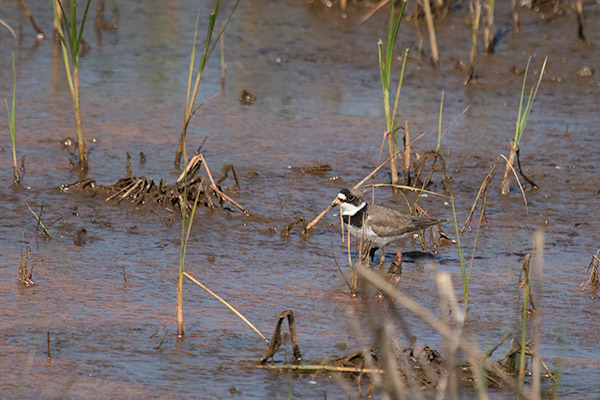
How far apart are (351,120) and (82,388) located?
17.4 ft

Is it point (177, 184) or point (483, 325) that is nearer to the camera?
point (483, 325)

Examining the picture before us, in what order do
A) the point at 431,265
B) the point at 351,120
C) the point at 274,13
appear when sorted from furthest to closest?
the point at 274,13 → the point at 351,120 → the point at 431,265

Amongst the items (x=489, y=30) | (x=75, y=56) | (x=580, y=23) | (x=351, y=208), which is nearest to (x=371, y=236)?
(x=351, y=208)

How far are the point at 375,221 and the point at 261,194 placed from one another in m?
1.39

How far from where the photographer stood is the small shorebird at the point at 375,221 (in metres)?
5.84

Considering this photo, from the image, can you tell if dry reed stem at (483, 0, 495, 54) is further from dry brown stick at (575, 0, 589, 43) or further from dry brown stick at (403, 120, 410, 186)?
dry brown stick at (403, 120, 410, 186)

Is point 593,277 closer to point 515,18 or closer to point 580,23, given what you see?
point 580,23

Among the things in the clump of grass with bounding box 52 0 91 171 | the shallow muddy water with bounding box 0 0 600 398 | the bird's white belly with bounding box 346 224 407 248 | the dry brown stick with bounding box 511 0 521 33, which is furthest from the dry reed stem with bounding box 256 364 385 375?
the dry brown stick with bounding box 511 0 521 33

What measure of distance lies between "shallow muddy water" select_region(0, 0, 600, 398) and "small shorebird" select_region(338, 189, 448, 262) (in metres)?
0.25

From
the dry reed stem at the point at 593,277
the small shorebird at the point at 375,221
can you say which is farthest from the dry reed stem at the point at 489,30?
the dry reed stem at the point at 593,277

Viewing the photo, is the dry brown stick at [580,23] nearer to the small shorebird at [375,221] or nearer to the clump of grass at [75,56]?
the small shorebird at [375,221]

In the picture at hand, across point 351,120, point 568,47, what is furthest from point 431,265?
point 568,47

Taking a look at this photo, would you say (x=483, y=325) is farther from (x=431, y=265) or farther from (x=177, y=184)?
(x=177, y=184)

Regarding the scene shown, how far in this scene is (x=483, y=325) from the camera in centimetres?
501
